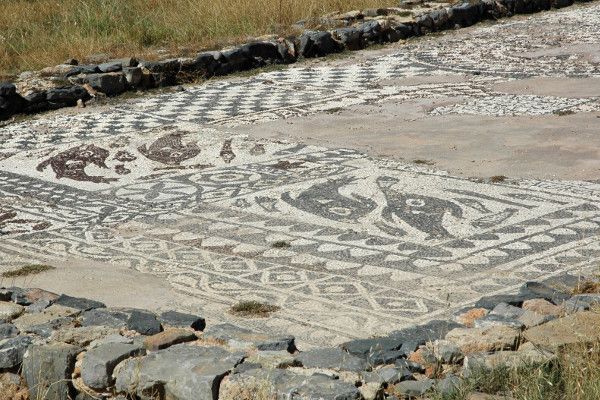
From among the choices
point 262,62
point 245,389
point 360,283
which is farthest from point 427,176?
point 262,62

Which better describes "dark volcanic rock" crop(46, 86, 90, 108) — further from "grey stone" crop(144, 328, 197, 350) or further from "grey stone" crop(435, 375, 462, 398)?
"grey stone" crop(435, 375, 462, 398)

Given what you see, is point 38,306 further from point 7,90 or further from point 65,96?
point 65,96

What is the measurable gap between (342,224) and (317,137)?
8.29 feet

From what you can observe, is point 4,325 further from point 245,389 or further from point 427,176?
point 427,176

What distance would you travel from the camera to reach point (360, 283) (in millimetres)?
6055

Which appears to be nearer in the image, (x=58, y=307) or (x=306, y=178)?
(x=58, y=307)

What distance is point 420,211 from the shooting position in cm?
730

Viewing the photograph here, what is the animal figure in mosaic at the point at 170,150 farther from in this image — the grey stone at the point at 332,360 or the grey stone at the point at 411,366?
the grey stone at the point at 411,366

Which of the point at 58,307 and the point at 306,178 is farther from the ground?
the point at 58,307

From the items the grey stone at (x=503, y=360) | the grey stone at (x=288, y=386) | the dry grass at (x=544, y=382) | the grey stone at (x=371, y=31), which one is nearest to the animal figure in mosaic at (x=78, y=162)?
the grey stone at (x=288, y=386)

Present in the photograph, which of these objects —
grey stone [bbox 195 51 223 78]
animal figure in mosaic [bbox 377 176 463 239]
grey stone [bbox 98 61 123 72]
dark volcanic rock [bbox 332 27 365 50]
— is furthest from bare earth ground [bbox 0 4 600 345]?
dark volcanic rock [bbox 332 27 365 50]

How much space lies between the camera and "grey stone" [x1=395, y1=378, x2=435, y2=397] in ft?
12.5

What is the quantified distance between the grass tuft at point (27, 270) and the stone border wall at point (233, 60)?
4.79 metres

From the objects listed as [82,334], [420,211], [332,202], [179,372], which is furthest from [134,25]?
[179,372]
